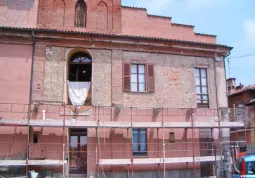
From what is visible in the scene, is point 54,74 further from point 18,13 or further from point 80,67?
point 18,13

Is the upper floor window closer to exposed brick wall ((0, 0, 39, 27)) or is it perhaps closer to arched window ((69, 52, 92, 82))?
arched window ((69, 52, 92, 82))

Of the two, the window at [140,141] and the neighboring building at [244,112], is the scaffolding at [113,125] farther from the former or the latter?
the neighboring building at [244,112]

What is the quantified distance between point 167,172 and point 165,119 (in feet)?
9.73

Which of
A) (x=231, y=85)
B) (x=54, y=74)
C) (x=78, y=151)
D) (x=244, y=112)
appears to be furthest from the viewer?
(x=231, y=85)

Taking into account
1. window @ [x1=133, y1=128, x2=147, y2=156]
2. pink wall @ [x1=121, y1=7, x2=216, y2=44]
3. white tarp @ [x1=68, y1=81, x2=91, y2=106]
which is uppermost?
pink wall @ [x1=121, y1=7, x2=216, y2=44]

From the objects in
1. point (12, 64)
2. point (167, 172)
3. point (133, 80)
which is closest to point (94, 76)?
point (133, 80)

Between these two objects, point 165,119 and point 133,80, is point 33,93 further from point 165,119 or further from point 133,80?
point 165,119

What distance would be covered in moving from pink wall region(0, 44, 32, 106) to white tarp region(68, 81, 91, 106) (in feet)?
7.58

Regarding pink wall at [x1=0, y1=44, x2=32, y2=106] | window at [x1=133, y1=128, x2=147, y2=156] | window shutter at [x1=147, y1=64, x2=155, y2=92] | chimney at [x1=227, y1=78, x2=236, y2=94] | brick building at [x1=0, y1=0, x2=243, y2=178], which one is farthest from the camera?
chimney at [x1=227, y1=78, x2=236, y2=94]

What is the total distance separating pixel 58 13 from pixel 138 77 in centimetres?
612

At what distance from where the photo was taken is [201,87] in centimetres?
1772

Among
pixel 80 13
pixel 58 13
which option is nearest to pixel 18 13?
pixel 58 13

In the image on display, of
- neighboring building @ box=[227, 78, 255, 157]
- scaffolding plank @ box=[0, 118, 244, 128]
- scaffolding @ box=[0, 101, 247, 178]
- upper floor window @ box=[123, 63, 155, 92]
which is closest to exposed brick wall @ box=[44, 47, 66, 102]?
scaffolding @ box=[0, 101, 247, 178]

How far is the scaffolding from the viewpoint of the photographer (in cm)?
1394
